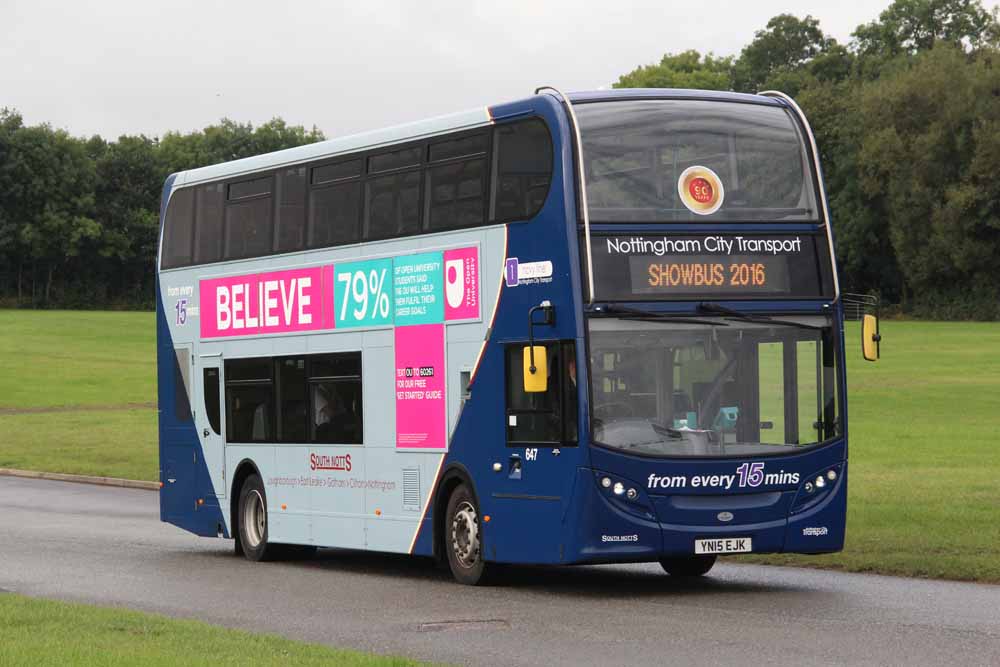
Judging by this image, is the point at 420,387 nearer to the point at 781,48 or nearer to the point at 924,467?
the point at 924,467

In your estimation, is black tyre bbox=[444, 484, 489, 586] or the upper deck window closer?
the upper deck window

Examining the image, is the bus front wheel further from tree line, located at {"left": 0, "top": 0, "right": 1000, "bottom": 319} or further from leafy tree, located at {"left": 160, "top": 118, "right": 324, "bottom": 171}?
leafy tree, located at {"left": 160, "top": 118, "right": 324, "bottom": 171}

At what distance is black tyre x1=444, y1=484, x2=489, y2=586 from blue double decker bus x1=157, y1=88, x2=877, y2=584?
0.03 meters

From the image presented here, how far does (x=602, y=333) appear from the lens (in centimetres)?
1465

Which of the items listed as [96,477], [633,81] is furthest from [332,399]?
[633,81]

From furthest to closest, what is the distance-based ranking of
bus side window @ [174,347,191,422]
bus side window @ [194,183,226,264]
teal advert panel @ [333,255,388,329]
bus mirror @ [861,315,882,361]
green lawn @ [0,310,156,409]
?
green lawn @ [0,310,156,409], bus side window @ [174,347,191,422], bus side window @ [194,183,226,264], teal advert panel @ [333,255,388,329], bus mirror @ [861,315,882,361]

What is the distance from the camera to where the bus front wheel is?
20.3m

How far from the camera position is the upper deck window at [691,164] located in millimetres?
14844

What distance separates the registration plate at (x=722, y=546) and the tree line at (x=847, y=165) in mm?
80911

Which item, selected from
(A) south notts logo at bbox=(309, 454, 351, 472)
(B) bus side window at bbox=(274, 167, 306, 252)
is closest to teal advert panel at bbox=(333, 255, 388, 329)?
(B) bus side window at bbox=(274, 167, 306, 252)

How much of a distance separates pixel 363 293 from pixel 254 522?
404 centimetres

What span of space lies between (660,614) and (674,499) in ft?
4.43

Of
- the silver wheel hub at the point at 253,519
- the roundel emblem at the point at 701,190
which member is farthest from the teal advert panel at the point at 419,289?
the silver wheel hub at the point at 253,519

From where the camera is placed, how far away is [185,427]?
22.0m
